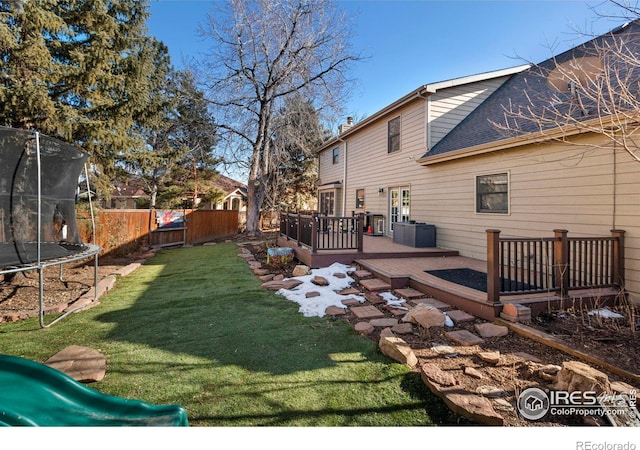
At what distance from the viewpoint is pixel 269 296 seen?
16.5 ft

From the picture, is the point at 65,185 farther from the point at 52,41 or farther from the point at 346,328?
the point at 346,328

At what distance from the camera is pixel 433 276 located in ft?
17.4

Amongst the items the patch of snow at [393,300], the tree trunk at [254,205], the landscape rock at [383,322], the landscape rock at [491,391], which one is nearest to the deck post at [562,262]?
the patch of snow at [393,300]

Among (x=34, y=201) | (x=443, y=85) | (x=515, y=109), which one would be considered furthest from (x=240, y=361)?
(x=443, y=85)

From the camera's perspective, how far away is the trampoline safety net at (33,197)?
4508mm

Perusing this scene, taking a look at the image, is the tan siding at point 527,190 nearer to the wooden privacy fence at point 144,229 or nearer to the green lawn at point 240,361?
the green lawn at point 240,361

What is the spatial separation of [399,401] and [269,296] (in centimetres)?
316

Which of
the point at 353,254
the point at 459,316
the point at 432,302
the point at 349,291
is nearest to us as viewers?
the point at 459,316

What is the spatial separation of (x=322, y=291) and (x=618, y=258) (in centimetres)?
456

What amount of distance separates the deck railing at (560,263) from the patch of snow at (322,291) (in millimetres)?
1994

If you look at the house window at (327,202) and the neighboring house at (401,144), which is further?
the house window at (327,202)

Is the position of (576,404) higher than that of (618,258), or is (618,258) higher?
(618,258)

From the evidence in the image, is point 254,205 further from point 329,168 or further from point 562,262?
point 562,262

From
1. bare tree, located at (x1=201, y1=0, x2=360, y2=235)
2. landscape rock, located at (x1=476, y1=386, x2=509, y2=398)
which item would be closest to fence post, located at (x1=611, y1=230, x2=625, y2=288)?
landscape rock, located at (x1=476, y1=386, x2=509, y2=398)
